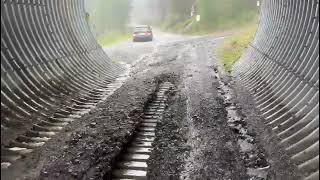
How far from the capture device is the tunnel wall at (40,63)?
882 centimetres

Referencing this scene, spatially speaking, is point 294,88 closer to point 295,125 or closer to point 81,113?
point 295,125

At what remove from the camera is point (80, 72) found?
1377 centimetres

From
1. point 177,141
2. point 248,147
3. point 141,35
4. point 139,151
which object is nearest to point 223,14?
point 141,35

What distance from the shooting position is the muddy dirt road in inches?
265

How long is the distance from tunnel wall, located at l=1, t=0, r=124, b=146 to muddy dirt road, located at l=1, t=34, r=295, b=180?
2.57ft

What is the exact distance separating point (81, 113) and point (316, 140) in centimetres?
530

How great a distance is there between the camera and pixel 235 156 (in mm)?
7453

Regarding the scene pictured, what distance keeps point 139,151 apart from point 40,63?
14.1 feet

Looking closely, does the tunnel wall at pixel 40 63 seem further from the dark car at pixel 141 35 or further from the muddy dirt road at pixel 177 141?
the dark car at pixel 141 35

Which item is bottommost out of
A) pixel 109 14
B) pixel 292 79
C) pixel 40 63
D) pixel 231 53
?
pixel 109 14

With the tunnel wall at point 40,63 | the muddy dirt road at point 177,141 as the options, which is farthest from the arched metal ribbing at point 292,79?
the tunnel wall at point 40,63

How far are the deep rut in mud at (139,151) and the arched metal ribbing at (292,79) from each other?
2.02 m

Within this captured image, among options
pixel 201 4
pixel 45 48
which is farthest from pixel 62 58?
pixel 201 4

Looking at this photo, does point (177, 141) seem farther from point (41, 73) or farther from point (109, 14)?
point (109, 14)
